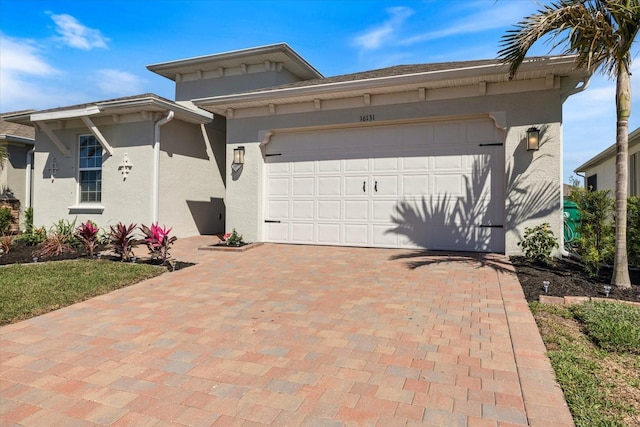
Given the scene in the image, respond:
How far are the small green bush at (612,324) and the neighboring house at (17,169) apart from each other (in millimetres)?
16644

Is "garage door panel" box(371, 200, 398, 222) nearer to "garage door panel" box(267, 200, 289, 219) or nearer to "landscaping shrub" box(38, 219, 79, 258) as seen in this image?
"garage door panel" box(267, 200, 289, 219)

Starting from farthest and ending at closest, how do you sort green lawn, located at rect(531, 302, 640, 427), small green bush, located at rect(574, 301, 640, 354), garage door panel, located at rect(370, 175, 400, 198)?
garage door panel, located at rect(370, 175, 400, 198)
small green bush, located at rect(574, 301, 640, 354)
green lawn, located at rect(531, 302, 640, 427)

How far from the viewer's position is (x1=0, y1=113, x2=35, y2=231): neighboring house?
44.4ft

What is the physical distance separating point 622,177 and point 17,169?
17740 millimetres

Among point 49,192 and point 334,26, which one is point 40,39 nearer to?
point 49,192

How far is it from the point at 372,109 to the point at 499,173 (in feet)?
9.89

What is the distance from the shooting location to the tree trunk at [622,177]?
5.02 meters

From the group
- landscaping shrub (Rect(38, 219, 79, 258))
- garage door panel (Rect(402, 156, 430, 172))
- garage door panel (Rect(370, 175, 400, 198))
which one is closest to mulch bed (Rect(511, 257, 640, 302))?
garage door panel (Rect(402, 156, 430, 172))

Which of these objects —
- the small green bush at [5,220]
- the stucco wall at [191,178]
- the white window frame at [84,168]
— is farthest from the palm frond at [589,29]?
the small green bush at [5,220]

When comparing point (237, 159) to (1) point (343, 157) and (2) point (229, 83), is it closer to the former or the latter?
(1) point (343, 157)

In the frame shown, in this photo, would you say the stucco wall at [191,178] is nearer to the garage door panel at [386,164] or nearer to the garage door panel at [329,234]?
the garage door panel at [329,234]

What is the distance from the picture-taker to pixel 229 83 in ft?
42.5

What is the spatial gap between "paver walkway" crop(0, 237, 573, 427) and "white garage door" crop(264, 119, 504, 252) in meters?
2.58

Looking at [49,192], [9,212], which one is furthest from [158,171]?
[9,212]
